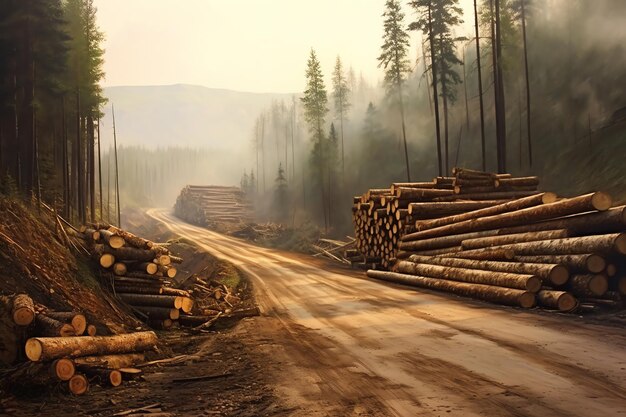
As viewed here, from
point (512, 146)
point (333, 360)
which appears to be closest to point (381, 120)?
Answer: point (512, 146)

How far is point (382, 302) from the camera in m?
12.2

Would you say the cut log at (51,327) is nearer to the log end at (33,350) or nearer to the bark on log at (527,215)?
the log end at (33,350)

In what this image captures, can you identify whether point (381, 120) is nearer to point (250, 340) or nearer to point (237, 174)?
point (250, 340)

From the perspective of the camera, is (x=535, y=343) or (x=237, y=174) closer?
(x=535, y=343)

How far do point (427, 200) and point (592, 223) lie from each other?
8.72 metres

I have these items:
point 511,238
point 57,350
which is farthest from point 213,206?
point 57,350

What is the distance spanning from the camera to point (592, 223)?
10500mm

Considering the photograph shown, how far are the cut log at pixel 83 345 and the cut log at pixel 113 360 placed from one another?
0.20 feet

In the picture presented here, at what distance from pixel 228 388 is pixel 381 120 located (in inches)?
2906

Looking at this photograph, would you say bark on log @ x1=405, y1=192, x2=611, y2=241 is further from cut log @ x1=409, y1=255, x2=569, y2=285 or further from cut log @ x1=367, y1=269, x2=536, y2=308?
cut log @ x1=367, y1=269, x2=536, y2=308

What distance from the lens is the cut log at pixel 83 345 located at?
568cm

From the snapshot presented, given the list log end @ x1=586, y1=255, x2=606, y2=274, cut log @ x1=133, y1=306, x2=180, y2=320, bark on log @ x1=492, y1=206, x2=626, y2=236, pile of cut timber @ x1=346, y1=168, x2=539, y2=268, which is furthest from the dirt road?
pile of cut timber @ x1=346, y1=168, x2=539, y2=268

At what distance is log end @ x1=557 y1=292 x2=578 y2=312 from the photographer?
9789 millimetres

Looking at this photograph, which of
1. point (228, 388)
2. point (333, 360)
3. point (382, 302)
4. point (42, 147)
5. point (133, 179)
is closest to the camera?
point (228, 388)
